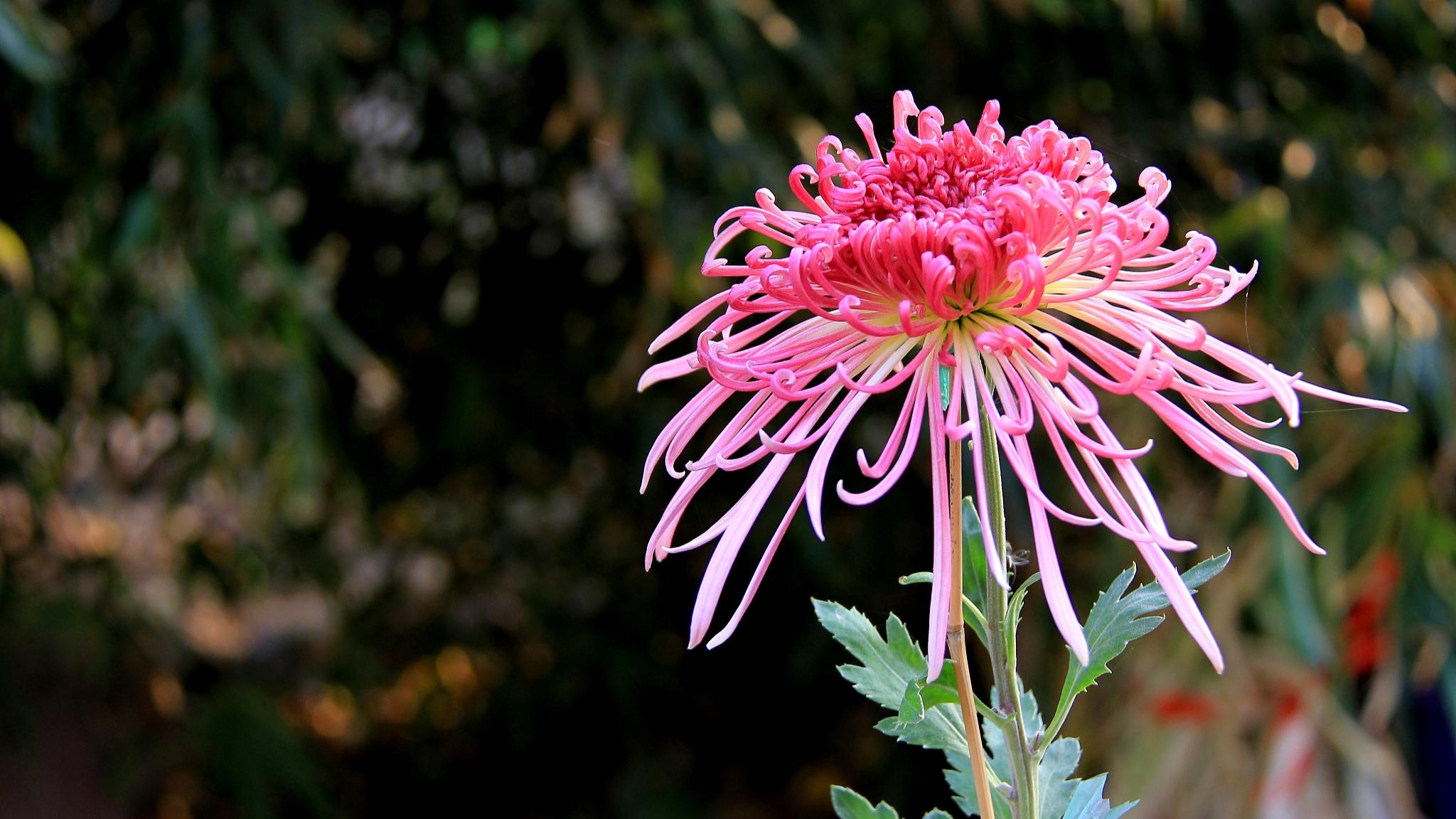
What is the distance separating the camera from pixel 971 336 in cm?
27

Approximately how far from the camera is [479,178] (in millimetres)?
1447

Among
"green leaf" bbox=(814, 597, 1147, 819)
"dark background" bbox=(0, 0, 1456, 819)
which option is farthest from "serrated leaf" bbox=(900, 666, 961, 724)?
"dark background" bbox=(0, 0, 1456, 819)

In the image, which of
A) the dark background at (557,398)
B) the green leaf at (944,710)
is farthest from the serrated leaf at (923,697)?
the dark background at (557,398)

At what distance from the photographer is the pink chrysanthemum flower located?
0.78 feet

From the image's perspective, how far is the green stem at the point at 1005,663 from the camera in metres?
0.25

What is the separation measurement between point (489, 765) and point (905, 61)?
1.08 metres

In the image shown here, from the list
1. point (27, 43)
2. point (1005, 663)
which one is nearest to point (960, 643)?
point (1005, 663)

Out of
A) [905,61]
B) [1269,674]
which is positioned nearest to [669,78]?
[905,61]

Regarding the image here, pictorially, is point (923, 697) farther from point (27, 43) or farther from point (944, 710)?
point (27, 43)

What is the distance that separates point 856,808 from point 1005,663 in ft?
0.22

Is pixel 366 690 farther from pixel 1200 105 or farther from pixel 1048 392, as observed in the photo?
pixel 1048 392

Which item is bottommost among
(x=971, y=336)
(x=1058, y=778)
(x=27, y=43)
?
(x=1058, y=778)

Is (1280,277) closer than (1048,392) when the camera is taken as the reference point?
No

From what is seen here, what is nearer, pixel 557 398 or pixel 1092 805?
pixel 1092 805
